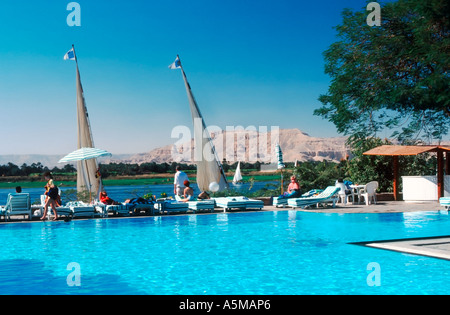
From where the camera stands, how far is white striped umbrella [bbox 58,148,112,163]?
15.9 meters

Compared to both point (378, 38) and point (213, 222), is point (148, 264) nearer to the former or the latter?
point (213, 222)

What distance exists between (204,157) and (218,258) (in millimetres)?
11434

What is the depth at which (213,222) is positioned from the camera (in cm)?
1399

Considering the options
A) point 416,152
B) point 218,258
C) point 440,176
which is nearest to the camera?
point 218,258

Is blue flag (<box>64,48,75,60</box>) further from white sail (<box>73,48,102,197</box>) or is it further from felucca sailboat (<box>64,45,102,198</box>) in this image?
white sail (<box>73,48,102,197</box>)

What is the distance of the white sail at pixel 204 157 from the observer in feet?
64.3

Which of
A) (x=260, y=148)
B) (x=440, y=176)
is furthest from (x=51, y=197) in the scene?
(x=260, y=148)

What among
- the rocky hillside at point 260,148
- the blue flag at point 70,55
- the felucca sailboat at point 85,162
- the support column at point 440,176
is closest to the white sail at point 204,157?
the felucca sailboat at point 85,162

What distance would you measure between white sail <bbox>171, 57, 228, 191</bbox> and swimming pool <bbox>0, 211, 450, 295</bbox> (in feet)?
18.4

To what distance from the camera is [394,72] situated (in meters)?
12.7

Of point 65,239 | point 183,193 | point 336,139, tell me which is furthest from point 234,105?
point 336,139

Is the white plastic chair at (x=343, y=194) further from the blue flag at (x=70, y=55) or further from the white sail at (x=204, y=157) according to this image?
the blue flag at (x=70, y=55)

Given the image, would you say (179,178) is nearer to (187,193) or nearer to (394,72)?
(187,193)

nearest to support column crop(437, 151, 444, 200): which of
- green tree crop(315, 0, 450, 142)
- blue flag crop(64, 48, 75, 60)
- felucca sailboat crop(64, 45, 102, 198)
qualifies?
green tree crop(315, 0, 450, 142)
